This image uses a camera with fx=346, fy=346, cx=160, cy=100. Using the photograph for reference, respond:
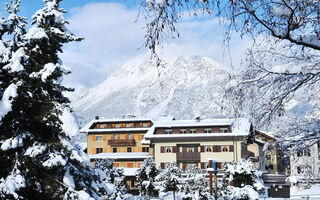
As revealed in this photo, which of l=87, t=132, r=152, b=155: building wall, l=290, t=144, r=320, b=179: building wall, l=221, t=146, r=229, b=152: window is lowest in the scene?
l=290, t=144, r=320, b=179: building wall

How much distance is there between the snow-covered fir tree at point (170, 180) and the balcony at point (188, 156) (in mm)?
8330

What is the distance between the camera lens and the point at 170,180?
40406mm

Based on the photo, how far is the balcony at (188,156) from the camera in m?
50.4

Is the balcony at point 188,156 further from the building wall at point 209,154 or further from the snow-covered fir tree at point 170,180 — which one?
the snow-covered fir tree at point 170,180

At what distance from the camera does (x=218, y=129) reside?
50969mm

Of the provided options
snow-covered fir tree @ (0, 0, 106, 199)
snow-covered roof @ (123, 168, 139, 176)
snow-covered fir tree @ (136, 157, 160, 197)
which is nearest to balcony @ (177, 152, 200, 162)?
snow-covered fir tree @ (136, 157, 160, 197)

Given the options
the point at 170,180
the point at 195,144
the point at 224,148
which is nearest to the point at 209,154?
the point at 224,148

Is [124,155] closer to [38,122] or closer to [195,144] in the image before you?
[195,144]

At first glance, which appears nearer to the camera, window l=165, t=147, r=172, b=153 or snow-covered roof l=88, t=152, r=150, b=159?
window l=165, t=147, r=172, b=153

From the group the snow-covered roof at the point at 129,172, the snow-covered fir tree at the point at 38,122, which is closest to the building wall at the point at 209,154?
the snow-covered roof at the point at 129,172

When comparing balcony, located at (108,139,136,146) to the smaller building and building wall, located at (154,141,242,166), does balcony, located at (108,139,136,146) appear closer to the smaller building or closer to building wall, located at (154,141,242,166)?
the smaller building

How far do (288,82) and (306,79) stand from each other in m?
0.26

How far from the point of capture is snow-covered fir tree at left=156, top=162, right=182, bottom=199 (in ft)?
132

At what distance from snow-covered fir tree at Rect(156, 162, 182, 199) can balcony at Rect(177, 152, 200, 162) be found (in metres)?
8.33
